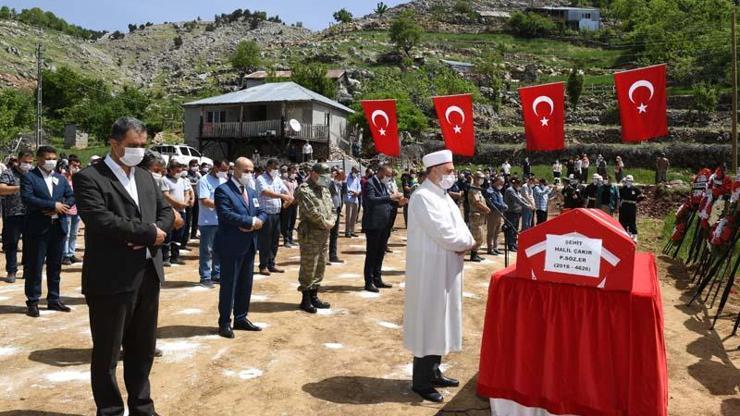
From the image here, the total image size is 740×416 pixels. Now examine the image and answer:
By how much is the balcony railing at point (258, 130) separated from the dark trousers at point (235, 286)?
29.1 metres

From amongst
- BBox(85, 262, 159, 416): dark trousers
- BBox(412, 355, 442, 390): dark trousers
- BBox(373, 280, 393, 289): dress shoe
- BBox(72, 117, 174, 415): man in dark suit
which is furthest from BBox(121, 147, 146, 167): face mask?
BBox(373, 280, 393, 289): dress shoe

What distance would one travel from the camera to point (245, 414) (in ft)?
13.0

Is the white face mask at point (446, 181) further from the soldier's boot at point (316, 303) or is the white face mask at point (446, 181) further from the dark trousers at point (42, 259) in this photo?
the dark trousers at point (42, 259)

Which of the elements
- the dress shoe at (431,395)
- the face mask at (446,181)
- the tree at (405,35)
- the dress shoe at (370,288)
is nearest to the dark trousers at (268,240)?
the dress shoe at (370,288)

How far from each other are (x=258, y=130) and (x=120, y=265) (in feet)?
108

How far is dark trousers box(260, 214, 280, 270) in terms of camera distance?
29.3 ft

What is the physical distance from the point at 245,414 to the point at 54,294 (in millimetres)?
3754

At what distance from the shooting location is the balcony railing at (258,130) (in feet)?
114

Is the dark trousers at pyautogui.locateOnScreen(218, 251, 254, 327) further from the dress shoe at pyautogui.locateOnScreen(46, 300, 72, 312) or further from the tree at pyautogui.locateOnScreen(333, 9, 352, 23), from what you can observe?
the tree at pyautogui.locateOnScreen(333, 9, 352, 23)

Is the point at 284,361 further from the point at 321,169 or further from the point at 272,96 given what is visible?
the point at 272,96

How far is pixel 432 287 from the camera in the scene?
4.48 m

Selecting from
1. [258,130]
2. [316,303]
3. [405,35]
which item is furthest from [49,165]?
[405,35]

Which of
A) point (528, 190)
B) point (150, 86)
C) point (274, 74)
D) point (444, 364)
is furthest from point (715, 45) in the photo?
point (150, 86)

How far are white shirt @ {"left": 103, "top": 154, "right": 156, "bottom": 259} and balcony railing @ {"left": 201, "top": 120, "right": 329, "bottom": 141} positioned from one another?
31.1 m
